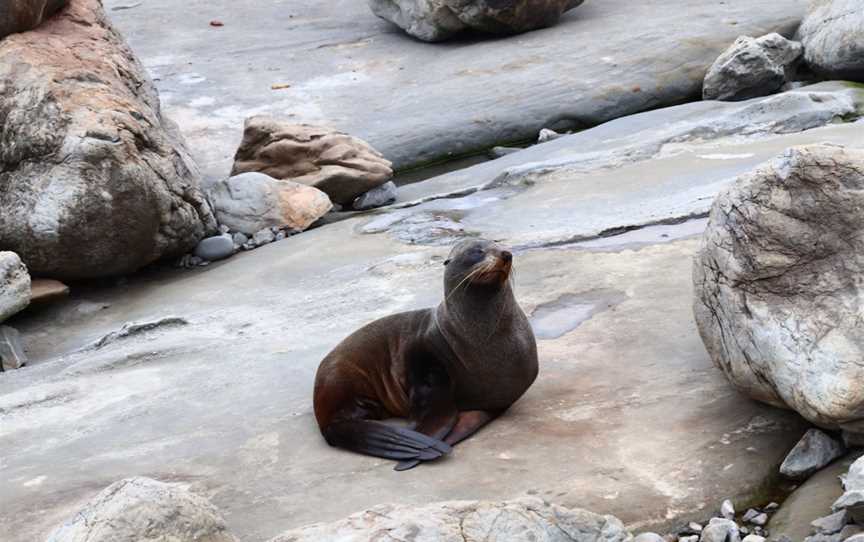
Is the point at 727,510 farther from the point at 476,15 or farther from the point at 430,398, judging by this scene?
the point at 476,15

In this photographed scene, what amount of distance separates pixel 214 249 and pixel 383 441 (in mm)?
4727

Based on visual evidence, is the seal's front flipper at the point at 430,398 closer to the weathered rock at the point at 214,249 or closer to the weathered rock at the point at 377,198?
the weathered rock at the point at 214,249

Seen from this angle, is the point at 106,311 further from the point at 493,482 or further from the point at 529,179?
the point at 493,482

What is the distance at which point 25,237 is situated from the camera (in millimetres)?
8953

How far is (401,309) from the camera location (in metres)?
7.16

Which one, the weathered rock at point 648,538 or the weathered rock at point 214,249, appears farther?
the weathered rock at point 214,249

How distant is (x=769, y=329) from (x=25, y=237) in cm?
569

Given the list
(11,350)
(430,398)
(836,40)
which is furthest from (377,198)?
(430,398)

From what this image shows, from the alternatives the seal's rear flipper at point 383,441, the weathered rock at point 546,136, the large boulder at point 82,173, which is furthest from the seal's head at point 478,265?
the weathered rock at point 546,136

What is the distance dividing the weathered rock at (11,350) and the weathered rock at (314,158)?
118 inches

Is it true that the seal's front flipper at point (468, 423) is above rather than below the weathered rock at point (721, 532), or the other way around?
below

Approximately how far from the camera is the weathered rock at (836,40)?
37.9 feet

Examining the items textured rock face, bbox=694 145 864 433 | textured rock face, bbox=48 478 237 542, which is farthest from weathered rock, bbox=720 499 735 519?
textured rock face, bbox=48 478 237 542

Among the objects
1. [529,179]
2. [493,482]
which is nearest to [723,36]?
[529,179]
